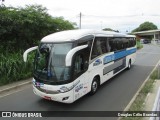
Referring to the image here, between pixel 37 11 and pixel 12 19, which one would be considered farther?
pixel 37 11

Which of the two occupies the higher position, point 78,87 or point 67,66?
point 67,66

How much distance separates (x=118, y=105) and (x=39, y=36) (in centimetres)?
1009

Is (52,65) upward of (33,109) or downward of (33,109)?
upward

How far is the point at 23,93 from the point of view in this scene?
9016mm

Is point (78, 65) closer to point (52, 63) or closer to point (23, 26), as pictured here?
point (52, 63)

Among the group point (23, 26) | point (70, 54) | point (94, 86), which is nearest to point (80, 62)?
point (70, 54)

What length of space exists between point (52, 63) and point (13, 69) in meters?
4.31

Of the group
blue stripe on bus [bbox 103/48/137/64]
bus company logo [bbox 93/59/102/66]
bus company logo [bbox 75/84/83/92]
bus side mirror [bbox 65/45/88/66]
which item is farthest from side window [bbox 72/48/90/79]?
blue stripe on bus [bbox 103/48/137/64]

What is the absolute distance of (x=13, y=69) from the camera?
10.4m

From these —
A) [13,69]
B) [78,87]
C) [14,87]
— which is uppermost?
[13,69]

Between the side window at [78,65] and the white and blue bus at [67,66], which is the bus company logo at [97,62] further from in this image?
the side window at [78,65]

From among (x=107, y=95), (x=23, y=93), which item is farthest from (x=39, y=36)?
(x=107, y=95)

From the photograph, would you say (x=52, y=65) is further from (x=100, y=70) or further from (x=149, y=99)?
(x=149, y=99)

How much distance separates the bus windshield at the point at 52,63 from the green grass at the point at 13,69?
3355mm
